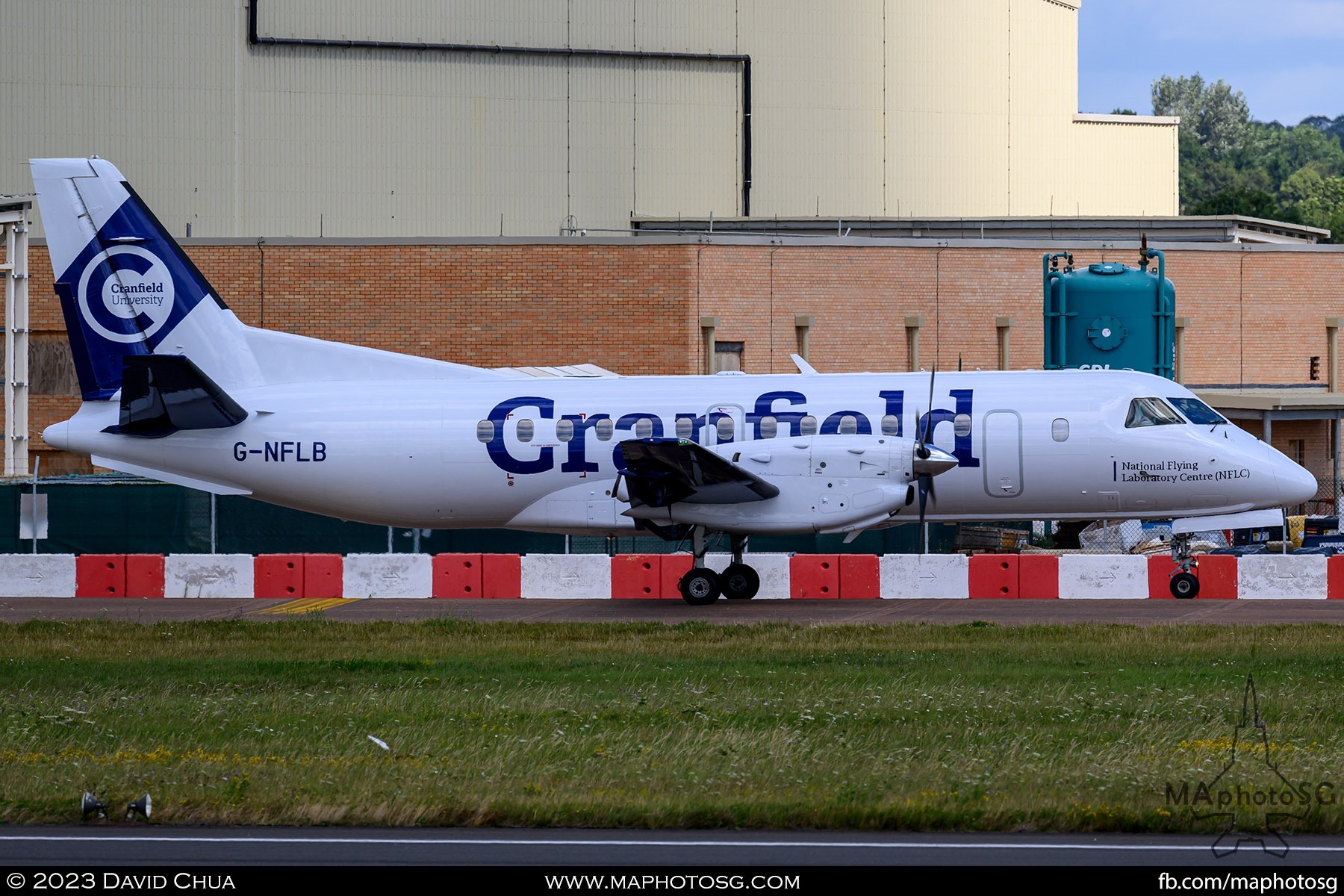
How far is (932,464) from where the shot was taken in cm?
2303

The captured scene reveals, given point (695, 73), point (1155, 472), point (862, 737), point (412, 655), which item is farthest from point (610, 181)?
point (862, 737)

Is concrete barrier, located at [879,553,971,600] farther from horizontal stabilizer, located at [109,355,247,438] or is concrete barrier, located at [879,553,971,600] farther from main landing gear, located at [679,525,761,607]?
horizontal stabilizer, located at [109,355,247,438]

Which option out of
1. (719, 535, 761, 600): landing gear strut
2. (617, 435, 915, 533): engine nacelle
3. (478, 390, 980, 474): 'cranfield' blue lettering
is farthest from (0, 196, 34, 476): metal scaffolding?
(617, 435, 915, 533): engine nacelle

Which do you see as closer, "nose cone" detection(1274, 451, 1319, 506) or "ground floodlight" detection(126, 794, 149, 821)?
"ground floodlight" detection(126, 794, 149, 821)

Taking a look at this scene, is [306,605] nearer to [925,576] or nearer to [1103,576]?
[925,576]

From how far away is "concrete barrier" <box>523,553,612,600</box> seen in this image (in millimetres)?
25984

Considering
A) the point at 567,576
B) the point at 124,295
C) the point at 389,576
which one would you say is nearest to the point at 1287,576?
the point at 567,576

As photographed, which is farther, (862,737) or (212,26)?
(212,26)

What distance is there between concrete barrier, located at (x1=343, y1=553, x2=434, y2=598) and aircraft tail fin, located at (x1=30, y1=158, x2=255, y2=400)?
443 cm

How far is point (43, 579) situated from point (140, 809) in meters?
18.3

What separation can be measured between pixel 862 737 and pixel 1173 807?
3233mm

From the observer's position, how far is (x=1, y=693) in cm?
1560

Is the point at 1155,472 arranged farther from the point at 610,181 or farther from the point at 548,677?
the point at 610,181

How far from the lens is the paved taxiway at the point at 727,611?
22.3 m
